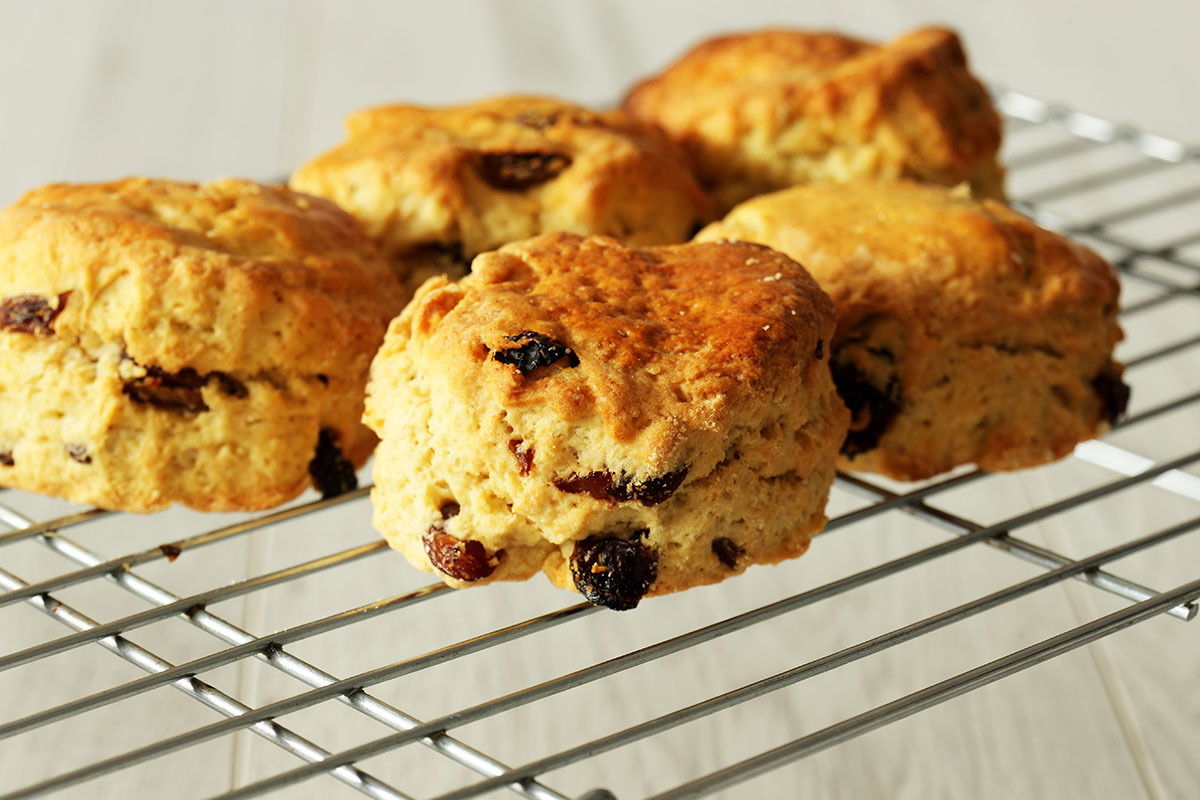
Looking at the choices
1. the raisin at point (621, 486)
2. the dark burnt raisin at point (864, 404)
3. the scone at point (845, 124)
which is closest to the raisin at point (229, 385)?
the raisin at point (621, 486)

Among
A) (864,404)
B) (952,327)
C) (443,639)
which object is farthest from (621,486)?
(443,639)

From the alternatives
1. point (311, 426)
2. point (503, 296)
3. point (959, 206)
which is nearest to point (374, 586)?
point (311, 426)

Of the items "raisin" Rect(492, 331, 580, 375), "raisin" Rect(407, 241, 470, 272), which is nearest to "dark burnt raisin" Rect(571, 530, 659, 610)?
"raisin" Rect(492, 331, 580, 375)

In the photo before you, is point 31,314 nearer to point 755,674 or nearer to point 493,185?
point 493,185

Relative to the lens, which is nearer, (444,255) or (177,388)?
(177,388)

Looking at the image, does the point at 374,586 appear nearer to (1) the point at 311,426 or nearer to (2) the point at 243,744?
(2) the point at 243,744
